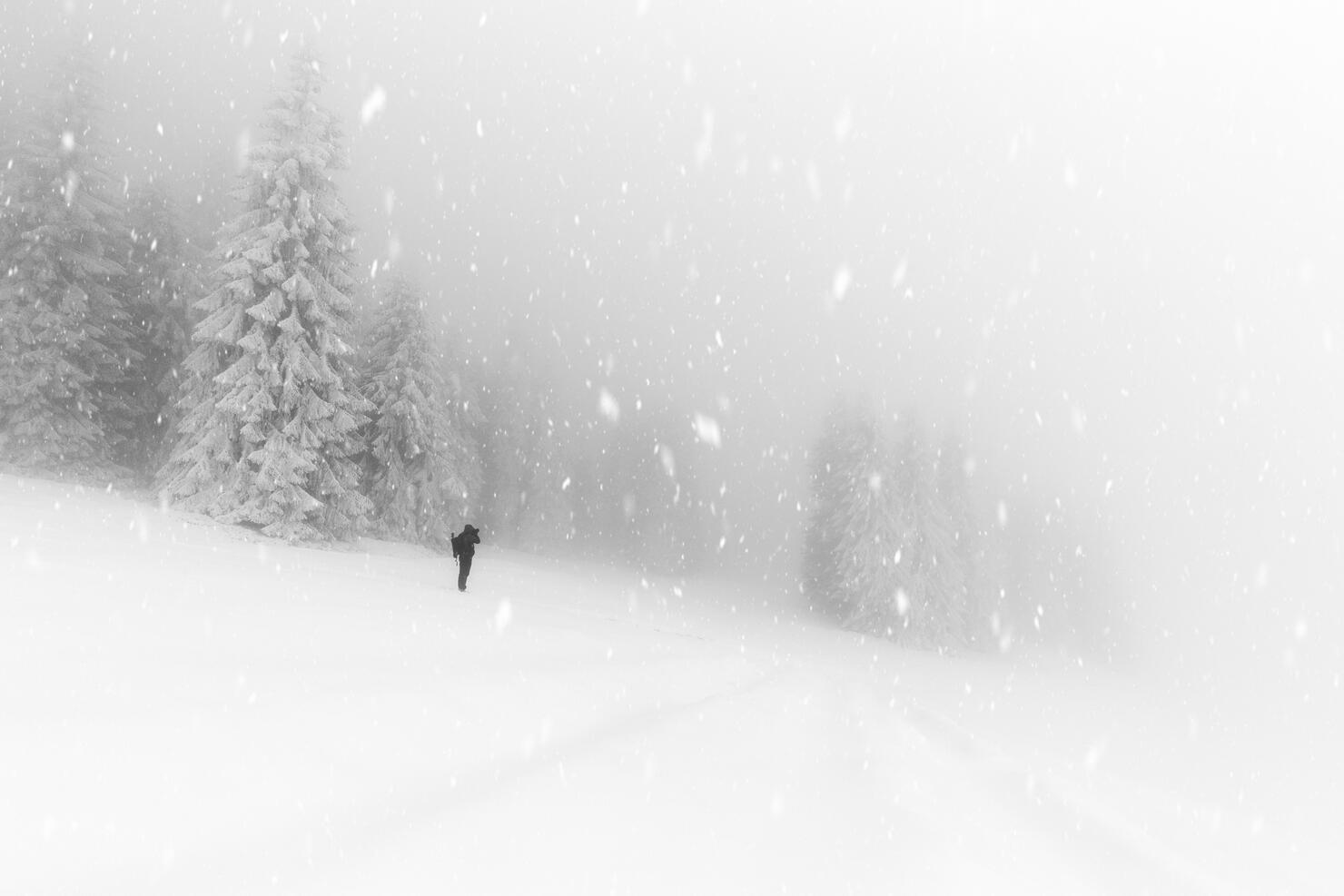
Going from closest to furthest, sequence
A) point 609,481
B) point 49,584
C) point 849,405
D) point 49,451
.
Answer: point 49,584 → point 49,451 → point 849,405 → point 609,481

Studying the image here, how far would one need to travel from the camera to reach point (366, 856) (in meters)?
3.92

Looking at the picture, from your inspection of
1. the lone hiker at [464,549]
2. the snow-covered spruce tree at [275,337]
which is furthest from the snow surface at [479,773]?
the snow-covered spruce tree at [275,337]

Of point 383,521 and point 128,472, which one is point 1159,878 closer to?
point 383,521

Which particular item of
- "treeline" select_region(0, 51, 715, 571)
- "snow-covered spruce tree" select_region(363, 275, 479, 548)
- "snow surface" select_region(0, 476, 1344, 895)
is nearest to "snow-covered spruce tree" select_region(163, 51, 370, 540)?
"treeline" select_region(0, 51, 715, 571)

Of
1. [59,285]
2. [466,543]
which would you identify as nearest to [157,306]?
[59,285]

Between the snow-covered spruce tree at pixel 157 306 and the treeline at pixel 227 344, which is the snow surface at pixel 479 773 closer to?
the treeline at pixel 227 344

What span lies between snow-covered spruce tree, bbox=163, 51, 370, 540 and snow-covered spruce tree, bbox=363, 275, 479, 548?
704cm

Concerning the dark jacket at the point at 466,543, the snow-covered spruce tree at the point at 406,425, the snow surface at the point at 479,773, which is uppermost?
the snow-covered spruce tree at the point at 406,425

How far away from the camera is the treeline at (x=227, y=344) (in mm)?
20609

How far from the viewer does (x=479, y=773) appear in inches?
215

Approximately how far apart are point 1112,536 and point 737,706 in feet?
197

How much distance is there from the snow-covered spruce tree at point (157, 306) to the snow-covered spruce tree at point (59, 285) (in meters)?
1.85

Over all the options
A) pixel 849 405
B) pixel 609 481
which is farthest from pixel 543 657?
pixel 609 481

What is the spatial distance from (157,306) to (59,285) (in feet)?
12.4
